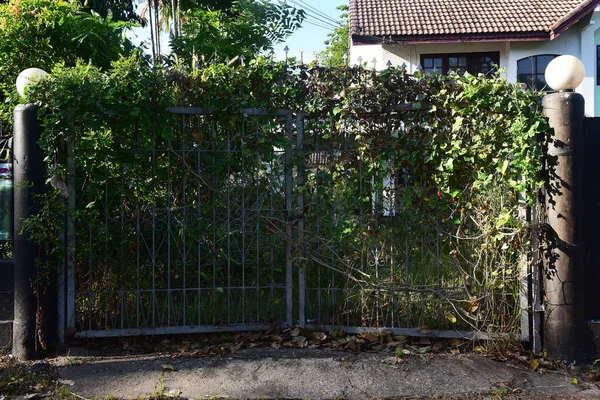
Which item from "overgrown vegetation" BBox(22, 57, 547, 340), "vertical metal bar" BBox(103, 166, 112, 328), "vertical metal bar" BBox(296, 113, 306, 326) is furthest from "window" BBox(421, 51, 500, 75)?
"vertical metal bar" BBox(103, 166, 112, 328)

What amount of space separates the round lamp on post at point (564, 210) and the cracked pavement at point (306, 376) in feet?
1.29

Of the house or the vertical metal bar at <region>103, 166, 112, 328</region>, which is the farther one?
the house

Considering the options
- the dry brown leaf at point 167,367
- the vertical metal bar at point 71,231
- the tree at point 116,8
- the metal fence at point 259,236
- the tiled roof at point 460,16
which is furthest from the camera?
the tiled roof at point 460,16

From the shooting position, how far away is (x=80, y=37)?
6.27m

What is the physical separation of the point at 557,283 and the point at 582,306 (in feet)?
0.90

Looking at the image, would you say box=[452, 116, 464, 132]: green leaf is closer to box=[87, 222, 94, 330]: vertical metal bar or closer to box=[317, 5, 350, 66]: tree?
box=[87, 222, 94, 330]: vertical metal bar

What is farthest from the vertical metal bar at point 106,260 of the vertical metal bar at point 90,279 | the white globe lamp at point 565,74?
the white globe lamp at point 565,74

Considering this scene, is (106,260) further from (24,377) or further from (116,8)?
(116,8)

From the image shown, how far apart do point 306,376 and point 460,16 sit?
13.2 m

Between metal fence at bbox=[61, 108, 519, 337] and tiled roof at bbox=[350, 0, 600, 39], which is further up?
tiled roof at bbox=[350, 0, 600, 39]

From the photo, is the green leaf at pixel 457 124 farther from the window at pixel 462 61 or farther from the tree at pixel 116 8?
the window at pixel 462 61

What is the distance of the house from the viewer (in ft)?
47.6

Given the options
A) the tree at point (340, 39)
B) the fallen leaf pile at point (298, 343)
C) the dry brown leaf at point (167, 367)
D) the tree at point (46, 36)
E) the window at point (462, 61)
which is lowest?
the dry brown leaf at point (167, 367)

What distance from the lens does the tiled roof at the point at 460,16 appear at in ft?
47.5
